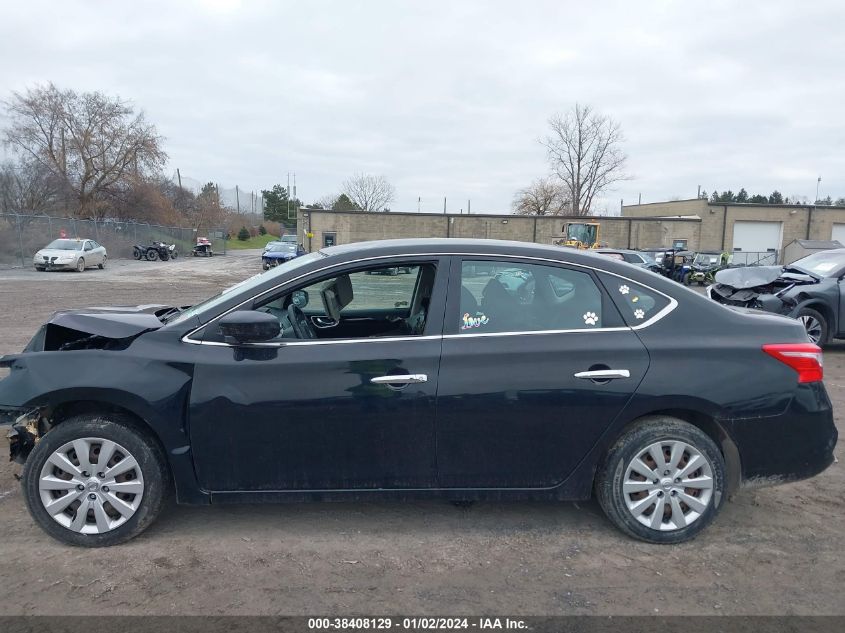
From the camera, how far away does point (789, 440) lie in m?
3.39

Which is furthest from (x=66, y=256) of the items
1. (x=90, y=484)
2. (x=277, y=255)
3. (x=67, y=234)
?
(x=90, y=484)

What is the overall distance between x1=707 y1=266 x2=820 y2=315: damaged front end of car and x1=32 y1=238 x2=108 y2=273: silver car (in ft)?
83.3

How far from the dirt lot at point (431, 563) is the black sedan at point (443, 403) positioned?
0.73ft

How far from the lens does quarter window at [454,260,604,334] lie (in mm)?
3400

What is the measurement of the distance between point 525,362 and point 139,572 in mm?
2279

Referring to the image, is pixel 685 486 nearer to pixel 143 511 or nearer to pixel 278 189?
pixel 143 511

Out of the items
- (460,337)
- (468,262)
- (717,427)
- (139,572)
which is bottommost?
(139,572)

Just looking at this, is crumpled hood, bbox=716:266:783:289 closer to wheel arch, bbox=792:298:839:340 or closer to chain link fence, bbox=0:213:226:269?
wheel arch, bbox=792:298:839:340

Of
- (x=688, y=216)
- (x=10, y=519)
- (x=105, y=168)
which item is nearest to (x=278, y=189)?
(x=105, y=168)

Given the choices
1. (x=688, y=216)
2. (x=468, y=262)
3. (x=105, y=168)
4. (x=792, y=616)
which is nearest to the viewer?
(x=792, y=616)

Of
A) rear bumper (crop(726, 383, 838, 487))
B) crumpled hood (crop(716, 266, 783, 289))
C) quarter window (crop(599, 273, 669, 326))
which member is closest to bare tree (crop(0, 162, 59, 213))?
crumpled hood (crop(716, 266, 783, 289))

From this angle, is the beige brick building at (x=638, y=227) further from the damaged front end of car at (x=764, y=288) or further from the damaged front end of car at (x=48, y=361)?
the damaged front end of car at (x=48, y=361)

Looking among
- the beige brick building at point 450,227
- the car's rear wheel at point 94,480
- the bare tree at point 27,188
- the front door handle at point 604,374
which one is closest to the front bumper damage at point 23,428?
the car's rear wheel at point 94,480

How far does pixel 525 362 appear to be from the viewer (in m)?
3.27
